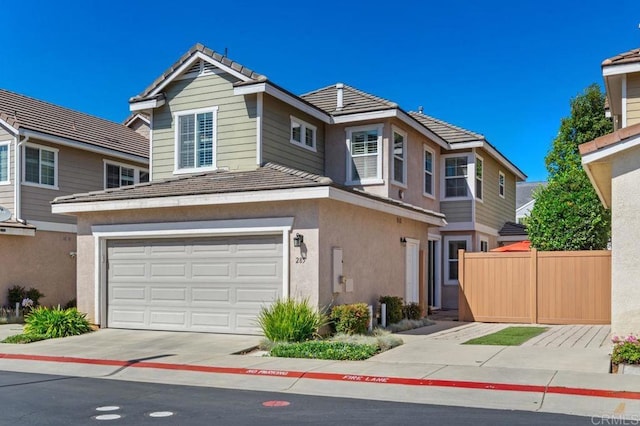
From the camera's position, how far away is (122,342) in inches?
590

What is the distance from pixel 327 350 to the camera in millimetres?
12461

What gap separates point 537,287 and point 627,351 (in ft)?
25.5

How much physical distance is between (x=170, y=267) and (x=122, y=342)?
7.58ft

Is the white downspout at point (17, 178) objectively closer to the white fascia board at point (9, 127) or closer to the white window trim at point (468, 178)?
the white fascia board at point (9, 127)

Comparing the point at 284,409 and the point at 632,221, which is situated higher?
the point at 632,221

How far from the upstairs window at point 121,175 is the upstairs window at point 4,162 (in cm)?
383

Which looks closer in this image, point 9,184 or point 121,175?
point 9,184

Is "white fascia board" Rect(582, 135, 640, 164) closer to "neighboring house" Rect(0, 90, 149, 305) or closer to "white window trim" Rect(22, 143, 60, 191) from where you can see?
"neighboring house" Rect(0, 90, 149, 305)

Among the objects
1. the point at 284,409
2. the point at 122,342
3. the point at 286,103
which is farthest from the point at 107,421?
the point at 286,103

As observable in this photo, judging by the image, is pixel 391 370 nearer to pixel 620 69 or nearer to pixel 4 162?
pixel 620 69

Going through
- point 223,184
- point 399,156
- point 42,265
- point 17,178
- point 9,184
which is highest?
point 399,156

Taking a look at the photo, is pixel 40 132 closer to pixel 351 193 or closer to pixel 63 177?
pixel 63 177

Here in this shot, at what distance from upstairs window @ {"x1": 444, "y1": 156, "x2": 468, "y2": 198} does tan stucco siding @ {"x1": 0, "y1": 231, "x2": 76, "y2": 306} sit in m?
13.8

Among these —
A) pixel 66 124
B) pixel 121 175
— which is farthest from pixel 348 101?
pixel 66 124
